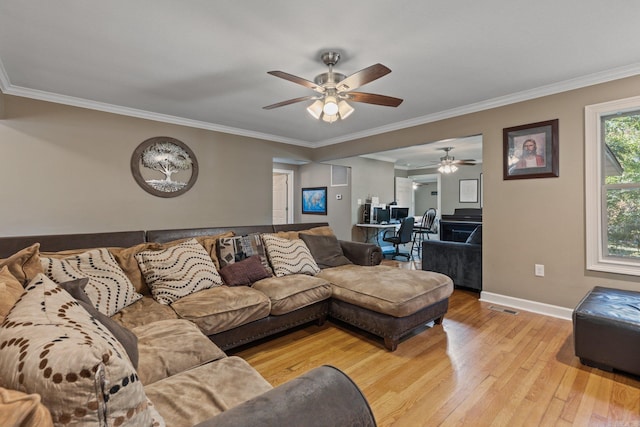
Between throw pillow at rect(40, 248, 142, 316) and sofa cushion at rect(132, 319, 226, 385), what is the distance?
0.39 metres

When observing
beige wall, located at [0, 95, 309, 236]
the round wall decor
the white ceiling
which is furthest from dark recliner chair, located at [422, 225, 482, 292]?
the round wall decor

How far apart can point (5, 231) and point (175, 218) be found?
165 centimetres

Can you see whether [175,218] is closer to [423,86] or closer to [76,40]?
[76,40]

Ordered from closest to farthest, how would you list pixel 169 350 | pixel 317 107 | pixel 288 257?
pixel 169 350
pixel 317 107
pixel 288 257

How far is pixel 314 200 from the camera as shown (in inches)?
283

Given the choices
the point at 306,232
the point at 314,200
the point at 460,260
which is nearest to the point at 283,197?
the point at 314,200

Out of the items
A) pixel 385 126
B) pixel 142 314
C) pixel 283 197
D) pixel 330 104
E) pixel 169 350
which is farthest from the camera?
pixel 283 197

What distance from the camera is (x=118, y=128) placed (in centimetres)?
371

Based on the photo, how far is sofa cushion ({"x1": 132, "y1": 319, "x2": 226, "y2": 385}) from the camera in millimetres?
1315

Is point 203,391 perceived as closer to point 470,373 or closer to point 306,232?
point 470,373

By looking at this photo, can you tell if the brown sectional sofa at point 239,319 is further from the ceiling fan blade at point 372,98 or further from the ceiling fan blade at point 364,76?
the ceiling fan blade at point 364,76

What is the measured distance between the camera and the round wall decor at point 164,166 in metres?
3.87

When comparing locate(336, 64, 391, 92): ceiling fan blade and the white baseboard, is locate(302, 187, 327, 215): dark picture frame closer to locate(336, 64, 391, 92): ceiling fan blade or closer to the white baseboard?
the white baseboard

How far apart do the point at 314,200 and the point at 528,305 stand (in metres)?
4.79
